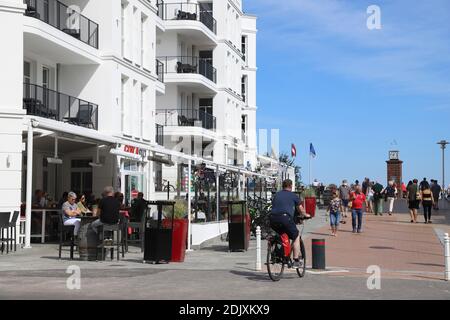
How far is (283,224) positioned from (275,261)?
0.71 metres

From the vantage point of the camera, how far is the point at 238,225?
1841 centimetres

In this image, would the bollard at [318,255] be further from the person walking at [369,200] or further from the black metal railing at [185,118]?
the black metal railing at [185,118]

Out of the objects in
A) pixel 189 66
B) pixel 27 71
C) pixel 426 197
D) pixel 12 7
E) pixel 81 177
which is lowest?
pixel 426 197

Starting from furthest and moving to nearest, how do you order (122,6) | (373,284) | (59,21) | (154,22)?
(154,22)
(122,6)
(59,21)
(373,284)

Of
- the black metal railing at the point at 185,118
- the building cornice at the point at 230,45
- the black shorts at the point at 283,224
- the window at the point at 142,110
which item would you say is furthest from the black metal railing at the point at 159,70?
the black shorts at the point at 283,224

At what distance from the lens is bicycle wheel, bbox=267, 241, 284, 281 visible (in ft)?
40.8

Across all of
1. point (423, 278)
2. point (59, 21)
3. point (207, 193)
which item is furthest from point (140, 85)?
point (423, 278)

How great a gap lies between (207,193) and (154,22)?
44.9 feet

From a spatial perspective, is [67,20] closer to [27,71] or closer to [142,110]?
[27,71]

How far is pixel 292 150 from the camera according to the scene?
153 ft

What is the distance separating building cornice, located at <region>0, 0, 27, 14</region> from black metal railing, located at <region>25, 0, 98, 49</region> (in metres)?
→ 2.06

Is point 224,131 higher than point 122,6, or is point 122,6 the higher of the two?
point 122,6

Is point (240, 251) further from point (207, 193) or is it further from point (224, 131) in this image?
point (224, 131)

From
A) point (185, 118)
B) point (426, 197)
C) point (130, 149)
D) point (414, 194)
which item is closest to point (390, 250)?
point (130, 149)
